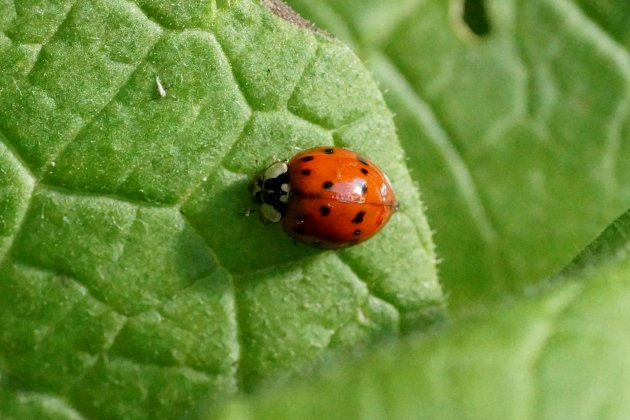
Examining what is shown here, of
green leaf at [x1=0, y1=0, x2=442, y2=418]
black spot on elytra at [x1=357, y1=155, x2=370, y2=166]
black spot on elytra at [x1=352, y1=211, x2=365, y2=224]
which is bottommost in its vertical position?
green leaf at [x1=0, y1=0, x2=442, y2=418]

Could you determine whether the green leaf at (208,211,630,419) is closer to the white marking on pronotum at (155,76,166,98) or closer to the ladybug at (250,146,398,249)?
the ladybug at (250,146,398,249)

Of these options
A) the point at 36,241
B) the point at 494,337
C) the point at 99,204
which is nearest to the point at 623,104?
the point at 494,337

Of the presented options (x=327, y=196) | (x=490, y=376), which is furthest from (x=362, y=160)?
(x=490, y=376)

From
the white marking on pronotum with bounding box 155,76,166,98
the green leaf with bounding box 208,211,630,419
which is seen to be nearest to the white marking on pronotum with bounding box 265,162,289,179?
the white marking on pronotum with bounding box 155,76,166,98

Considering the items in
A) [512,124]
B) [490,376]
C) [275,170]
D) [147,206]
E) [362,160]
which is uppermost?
[490,376]

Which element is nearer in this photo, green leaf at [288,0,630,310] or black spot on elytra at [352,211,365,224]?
black spot on elytra at [352,211,365,224]

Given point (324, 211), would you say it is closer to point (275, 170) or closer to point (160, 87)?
point (275, 170)
